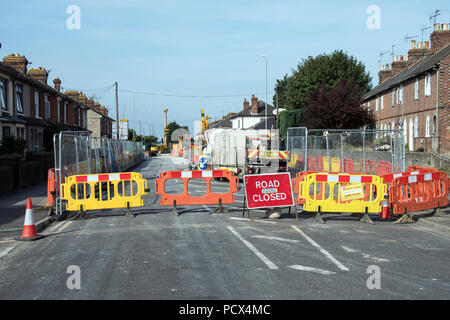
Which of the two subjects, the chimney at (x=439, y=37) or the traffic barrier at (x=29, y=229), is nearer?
the traffic barrier at (x=29, y=229)

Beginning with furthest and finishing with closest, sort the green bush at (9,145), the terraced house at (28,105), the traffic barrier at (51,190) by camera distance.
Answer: the terraced house at (28,105) → the green bush at (9,145) → the traffic barrier at (51,190)

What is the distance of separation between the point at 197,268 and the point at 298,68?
5528 centimetres

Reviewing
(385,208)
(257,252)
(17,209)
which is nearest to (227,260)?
(257,252)

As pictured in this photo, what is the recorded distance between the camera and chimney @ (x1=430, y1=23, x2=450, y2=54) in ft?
111

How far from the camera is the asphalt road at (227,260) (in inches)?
233

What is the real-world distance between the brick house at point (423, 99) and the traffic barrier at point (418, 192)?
968cm

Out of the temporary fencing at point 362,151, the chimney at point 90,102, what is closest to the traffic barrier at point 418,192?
the temporary fencing at point 362,151

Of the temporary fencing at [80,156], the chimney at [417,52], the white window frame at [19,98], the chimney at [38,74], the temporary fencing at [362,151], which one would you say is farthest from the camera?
the chimney at [417,52]

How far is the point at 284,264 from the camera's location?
725 cm

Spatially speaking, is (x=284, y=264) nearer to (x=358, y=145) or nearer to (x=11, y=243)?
(x=11, y=243)

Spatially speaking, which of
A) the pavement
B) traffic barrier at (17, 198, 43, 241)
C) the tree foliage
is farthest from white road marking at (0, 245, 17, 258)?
the tree foliage

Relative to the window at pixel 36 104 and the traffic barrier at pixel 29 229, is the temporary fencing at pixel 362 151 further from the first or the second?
the window at pixel 36 104

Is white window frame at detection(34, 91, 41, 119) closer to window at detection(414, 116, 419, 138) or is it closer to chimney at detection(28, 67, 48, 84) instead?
chimney at detection(28, 67, 48, 84)
